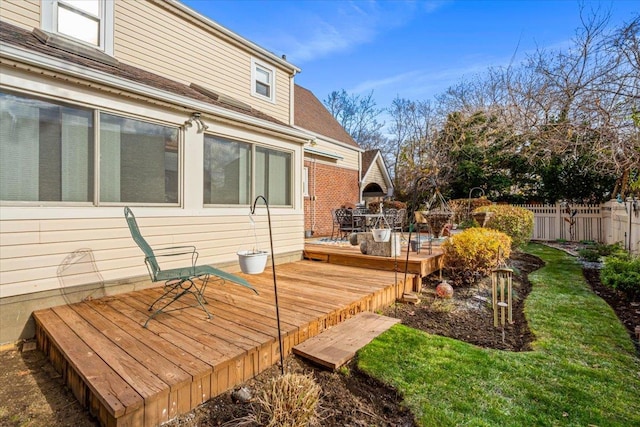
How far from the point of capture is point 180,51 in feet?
20.9

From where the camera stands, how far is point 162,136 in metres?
4.61

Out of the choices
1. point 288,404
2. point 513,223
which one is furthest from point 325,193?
point 288,404

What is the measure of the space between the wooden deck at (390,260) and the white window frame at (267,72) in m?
4.03

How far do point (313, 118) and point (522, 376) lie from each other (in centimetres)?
1126

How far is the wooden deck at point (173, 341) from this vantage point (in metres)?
2.12

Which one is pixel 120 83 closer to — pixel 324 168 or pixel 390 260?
pixel 390 260

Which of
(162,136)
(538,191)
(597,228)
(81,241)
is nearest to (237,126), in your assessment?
(162,136)

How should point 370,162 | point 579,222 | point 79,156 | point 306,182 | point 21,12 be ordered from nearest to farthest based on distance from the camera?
point 79,156 → point 21,12 → point 306,182 → point 579,222 → point 370,162

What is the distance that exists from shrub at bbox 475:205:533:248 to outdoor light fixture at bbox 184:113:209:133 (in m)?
8.11

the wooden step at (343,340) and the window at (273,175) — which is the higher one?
the window at (273,175)

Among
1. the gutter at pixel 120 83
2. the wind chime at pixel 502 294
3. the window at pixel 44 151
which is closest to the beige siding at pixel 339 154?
the gutter at pixel 120 83

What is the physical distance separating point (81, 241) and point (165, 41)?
14.2 ft

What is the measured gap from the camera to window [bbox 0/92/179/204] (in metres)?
3.39

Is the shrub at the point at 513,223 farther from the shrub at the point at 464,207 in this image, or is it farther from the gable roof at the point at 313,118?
the gable roof at the point at 313,118
